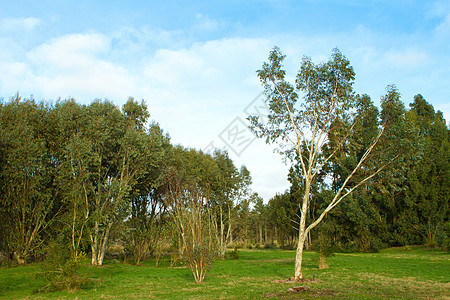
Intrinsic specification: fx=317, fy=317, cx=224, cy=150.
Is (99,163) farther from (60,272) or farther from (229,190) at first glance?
(229,190)

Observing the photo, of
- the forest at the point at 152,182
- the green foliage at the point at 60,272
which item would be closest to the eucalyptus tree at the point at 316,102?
the forest at the point at 152,182

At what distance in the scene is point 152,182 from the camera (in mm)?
29203

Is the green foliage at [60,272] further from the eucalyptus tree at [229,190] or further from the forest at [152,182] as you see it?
the eucalyptus tree at [229,190]

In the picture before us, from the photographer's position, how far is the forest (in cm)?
1675

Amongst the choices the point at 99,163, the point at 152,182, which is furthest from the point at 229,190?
the point at 99,163

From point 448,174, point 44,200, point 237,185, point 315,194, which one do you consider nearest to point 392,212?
point 448,174

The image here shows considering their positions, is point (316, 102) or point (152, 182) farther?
point (152, 182)

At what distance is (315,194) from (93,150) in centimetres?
3606

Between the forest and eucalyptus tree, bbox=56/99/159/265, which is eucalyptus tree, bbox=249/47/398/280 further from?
eucalyptus tree, bbox=56/99/159/265

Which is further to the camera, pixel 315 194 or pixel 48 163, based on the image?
pixel 315 194

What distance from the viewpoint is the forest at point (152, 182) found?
1675 centimetres

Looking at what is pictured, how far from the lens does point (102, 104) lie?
2580 centimetres

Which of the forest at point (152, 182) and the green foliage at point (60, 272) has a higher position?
the forest at point (152, 182)

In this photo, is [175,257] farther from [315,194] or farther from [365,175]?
[315,194]
